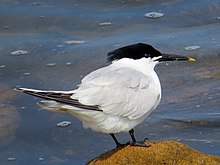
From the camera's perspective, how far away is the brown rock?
16.9 feet

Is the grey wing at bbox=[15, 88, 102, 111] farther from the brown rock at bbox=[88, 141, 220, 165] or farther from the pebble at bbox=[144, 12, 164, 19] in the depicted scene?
the pebble at bbox=[144, 12, 164, 19]

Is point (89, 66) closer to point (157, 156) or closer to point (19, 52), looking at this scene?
point (19, 52)

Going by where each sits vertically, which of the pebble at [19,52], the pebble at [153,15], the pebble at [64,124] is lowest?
the pebble at [64,124]

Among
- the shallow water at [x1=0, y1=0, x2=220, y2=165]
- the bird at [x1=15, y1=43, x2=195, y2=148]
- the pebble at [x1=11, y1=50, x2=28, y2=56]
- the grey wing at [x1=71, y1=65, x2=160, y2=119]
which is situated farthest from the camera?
the pebble at [x1=11, y1=50, x2=28, y2=56]

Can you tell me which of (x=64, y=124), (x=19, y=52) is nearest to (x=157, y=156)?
(x=64, y=124)

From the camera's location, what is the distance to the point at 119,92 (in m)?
5.15

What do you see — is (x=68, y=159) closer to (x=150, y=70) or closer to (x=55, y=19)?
(x=150, y=70)

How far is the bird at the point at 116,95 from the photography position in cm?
485

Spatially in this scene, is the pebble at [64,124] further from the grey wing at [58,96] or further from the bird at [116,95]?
the grey wing at [58,96]

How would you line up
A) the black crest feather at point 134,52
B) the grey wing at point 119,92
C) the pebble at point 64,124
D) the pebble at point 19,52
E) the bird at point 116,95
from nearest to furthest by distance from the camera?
the bird at point 116,95 → the grey wing at point 119,92 → the black crest feather at point 134,52 → the pebble at point 64,124 → the pebble at point 19,52

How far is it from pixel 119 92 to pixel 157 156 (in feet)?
1.72

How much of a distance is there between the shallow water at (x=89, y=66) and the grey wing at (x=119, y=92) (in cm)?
128

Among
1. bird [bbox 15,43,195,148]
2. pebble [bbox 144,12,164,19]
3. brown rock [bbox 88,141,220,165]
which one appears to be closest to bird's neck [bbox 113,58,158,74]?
bird [bbox 15,43,195,148]

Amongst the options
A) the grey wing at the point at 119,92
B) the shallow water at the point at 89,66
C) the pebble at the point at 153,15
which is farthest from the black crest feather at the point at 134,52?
the pebble at the point at 153,15
